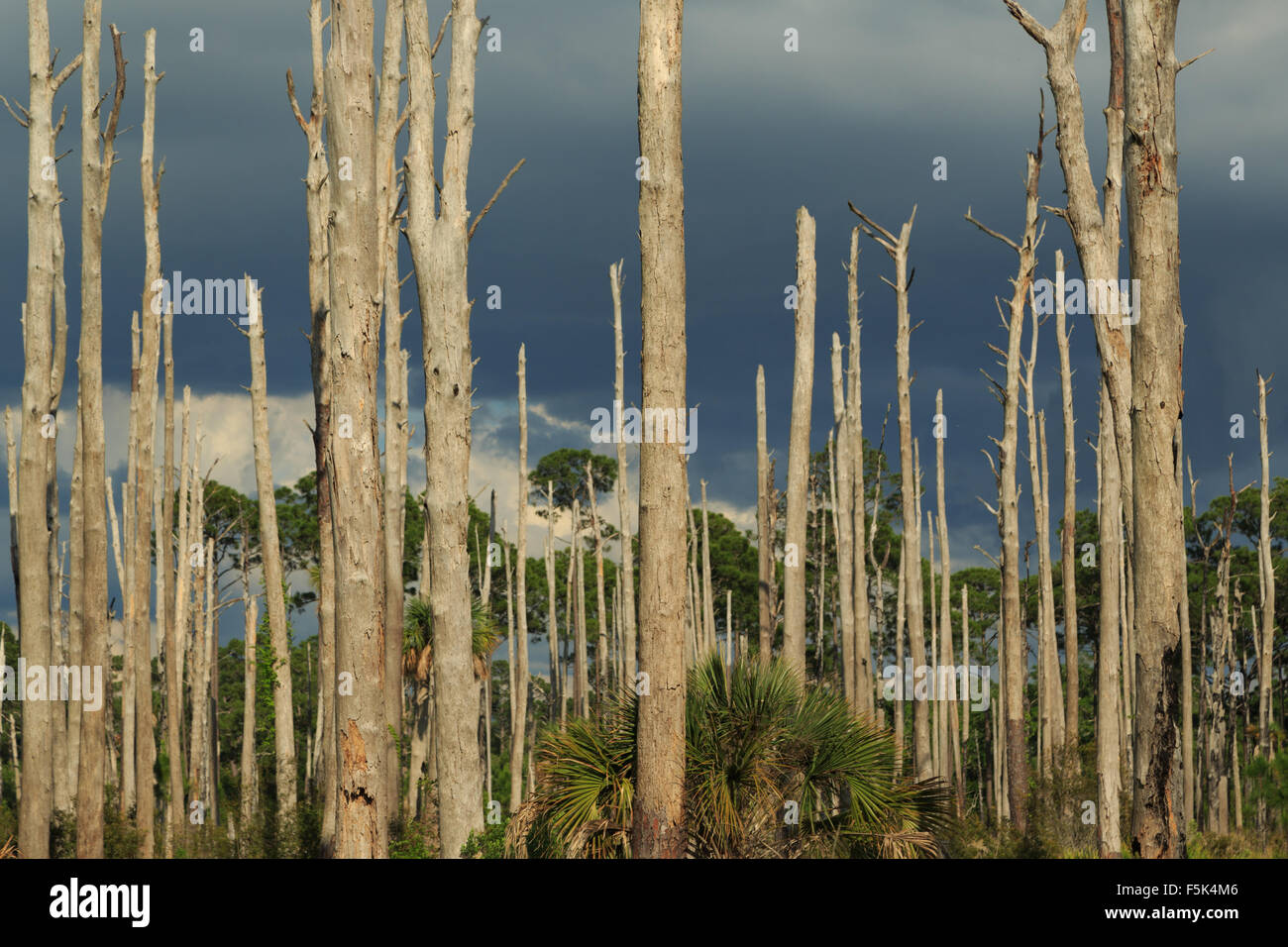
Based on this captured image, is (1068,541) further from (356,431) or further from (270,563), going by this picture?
(356,431)

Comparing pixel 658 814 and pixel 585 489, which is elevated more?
pixel 585 489

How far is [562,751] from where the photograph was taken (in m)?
9.22

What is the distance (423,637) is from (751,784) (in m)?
15.9

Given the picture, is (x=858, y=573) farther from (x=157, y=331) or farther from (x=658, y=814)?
(x=658, y=814)

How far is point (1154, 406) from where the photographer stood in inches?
339

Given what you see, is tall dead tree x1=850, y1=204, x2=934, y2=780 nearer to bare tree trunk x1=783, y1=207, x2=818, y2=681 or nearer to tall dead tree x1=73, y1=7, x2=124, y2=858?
bare tree trunk x1=783, y1=207, x2=818, y2=681

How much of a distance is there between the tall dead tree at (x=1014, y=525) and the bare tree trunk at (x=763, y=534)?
4246 mm

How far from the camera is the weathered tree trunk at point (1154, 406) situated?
842cm

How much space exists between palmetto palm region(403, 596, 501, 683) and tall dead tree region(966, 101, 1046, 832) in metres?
10.5

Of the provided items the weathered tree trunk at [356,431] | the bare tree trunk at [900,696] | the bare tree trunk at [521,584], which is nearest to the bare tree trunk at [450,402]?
the weathered tree trunk at [356,431]
